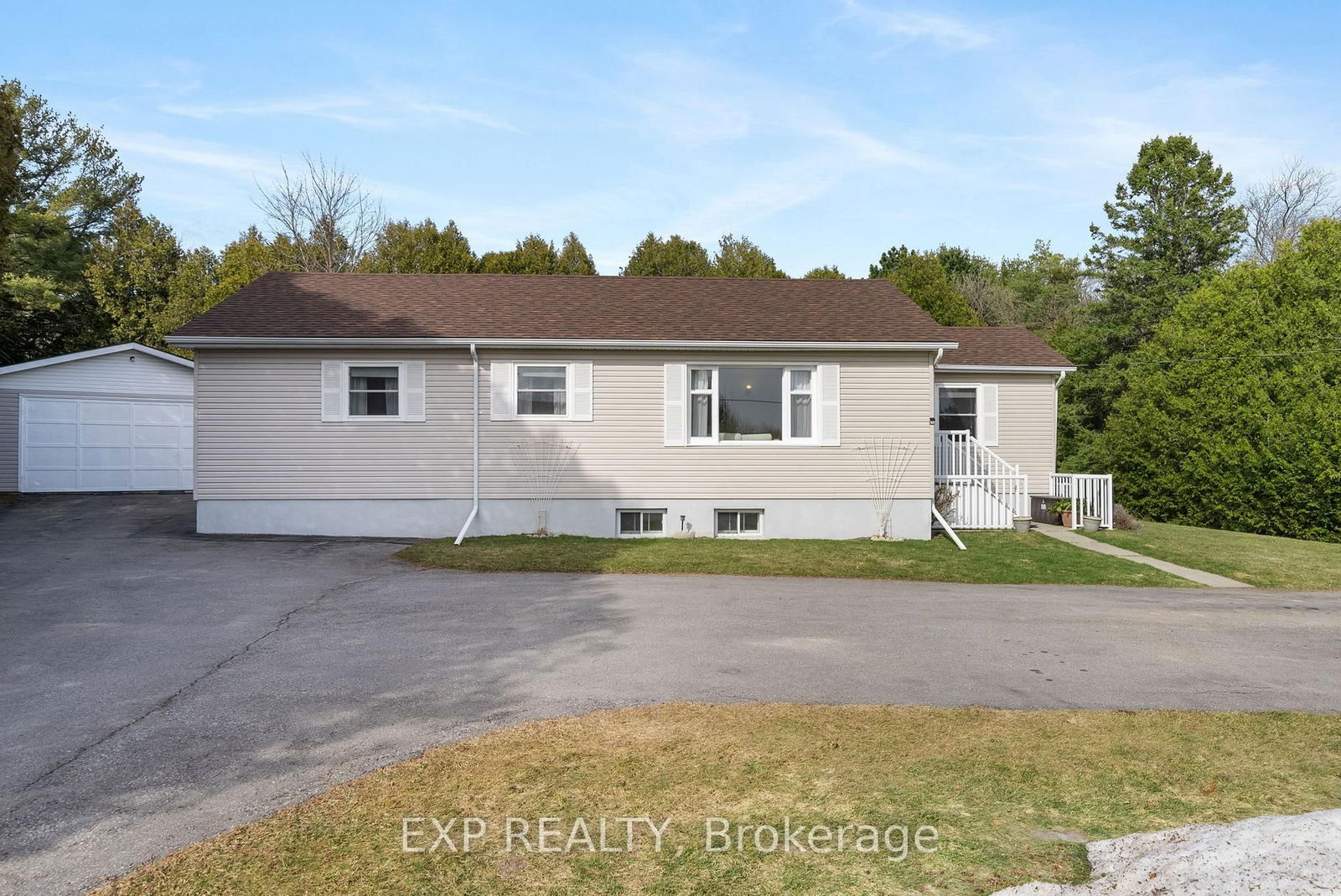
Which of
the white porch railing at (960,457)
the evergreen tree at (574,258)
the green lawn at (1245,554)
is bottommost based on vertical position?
the green lawn at (1245,554)

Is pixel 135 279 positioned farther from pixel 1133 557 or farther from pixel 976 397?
pixel 1133 557

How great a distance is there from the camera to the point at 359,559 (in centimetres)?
1316

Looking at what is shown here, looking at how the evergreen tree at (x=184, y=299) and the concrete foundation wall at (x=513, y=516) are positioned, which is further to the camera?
the evergreen tree at (x=184, y=299)

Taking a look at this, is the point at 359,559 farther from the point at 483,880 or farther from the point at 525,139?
the point at 525,139

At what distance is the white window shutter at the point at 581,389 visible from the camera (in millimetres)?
16016

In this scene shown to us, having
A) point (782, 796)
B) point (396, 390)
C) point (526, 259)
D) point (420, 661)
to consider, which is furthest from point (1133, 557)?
point (526, 259)

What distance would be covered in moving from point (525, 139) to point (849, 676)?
60.6ft

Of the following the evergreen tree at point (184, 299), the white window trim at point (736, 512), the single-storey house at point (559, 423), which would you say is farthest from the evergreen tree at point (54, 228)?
the white window trim at point (736, 512)

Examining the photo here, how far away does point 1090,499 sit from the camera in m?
18.5

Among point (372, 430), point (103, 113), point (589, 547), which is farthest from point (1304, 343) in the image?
point (103, 113)

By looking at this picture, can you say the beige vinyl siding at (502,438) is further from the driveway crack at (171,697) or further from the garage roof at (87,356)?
the garage roof at (87,356)

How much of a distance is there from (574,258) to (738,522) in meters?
26.7

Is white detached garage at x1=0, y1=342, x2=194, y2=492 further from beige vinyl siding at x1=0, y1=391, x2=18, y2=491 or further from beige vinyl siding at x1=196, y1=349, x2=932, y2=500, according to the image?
beige vinyl siding at x1=196, y1=349, x2=932, y2=500

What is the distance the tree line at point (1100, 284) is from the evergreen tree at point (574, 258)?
0.09 meters
